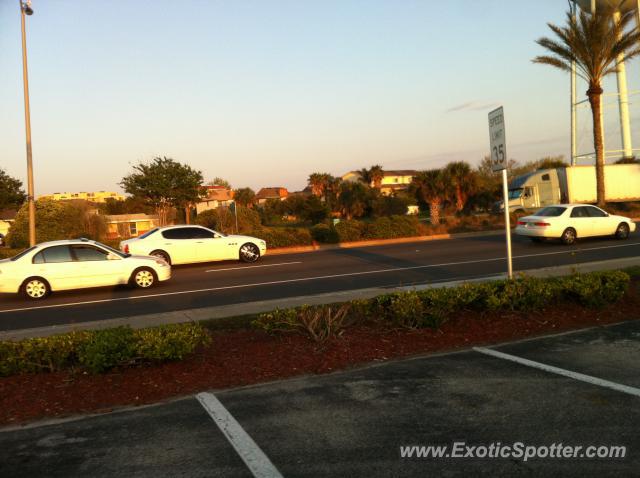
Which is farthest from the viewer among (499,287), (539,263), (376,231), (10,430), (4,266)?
(376,231)

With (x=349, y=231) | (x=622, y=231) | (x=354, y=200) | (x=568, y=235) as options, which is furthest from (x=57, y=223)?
(x=354, y=200)

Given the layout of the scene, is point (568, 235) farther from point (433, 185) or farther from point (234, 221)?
point (433, 185)

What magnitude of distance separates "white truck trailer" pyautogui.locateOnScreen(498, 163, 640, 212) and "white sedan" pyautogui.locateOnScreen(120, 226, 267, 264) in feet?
80.8

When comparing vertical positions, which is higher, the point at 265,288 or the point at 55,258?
the point at 55,258

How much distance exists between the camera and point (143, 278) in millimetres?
13859

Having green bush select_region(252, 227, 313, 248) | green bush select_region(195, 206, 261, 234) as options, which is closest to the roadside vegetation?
green bush select_region(252, 227, 313, 248)

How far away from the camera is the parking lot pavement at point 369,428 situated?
3773mm

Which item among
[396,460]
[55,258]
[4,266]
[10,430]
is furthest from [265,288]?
[396,460]

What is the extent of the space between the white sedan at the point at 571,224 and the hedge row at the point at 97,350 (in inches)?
660

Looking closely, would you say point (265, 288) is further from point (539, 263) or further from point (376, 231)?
point (376, 231)

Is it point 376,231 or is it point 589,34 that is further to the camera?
point 589,34

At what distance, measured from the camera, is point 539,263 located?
50.7ft

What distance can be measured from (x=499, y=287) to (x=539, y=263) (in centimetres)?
825

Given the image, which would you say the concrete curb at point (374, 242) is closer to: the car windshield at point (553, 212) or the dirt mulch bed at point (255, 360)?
the car windshield at point (553, 212)
